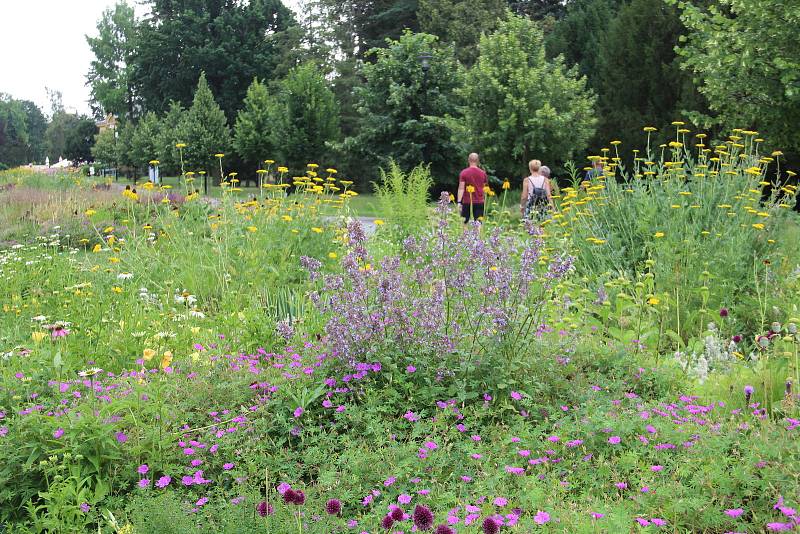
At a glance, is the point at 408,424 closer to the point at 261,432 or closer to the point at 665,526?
the point at 261,432

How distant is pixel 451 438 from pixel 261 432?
907mm

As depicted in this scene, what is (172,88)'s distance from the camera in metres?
48.0

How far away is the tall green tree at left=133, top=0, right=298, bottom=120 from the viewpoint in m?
45.4

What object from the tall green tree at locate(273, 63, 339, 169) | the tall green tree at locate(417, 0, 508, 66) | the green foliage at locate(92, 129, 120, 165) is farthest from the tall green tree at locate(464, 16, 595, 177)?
the green foliage at locate(92, 129, 120, 165)

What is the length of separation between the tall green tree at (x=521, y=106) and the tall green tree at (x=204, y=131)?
617 inches

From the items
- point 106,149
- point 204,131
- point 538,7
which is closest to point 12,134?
point 106,149

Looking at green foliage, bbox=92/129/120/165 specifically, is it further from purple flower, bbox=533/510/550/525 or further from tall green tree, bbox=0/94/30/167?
purple flower, bbox=533/510/550/525

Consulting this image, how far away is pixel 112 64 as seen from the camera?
64.8 meters

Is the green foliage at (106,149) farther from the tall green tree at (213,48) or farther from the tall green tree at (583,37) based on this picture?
the tall green tree at (583,37)

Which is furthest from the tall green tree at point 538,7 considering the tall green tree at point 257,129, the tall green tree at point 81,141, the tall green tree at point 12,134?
the tall green tree at point 12,134

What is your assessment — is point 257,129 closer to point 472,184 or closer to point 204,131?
point 204,131

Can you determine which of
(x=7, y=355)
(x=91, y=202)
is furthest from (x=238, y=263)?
(x=91, y=202)

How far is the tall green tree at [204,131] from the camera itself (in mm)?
33125

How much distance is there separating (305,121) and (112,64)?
45.2m
